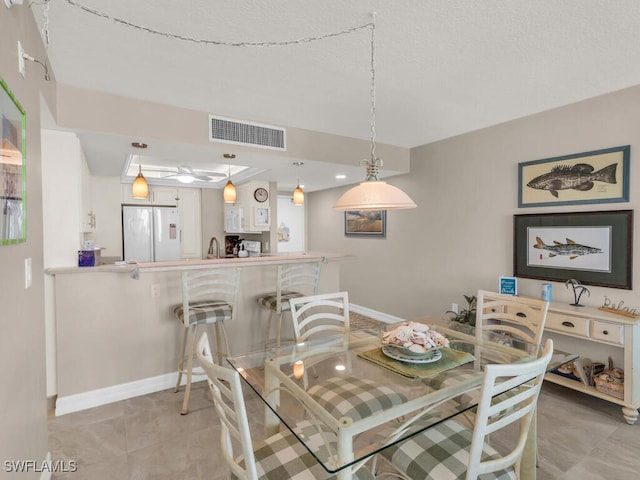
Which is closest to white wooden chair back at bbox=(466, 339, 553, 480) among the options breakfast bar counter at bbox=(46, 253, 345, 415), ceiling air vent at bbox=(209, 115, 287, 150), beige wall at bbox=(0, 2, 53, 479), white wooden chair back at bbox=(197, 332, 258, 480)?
white wooden chair back at bbox=(197, 332, 258, 480)

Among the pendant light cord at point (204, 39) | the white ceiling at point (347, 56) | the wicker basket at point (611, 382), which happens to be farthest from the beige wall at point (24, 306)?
the wicker basket at point (611, 382)

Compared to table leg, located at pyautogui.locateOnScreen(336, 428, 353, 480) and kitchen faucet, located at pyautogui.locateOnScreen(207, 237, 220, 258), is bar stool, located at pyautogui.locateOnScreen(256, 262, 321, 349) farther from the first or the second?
kitchen faucet, located at pyautogui.locateOnScreen(207, 237, 220, 258)

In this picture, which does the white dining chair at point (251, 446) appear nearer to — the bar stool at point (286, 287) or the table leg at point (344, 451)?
the table leg at point (344, 451)

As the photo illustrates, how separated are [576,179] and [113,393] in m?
4.18

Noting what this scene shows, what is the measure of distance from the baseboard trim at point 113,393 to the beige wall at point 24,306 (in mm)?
888

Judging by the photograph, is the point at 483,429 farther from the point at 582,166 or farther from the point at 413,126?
the point at 413,126

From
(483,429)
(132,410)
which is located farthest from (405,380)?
(132,410)

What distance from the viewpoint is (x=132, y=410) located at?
8.34 feet

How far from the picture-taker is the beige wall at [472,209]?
2678mm

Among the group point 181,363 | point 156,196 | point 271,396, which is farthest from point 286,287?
point 156,196

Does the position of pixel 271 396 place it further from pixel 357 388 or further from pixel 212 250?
pixel 212 250

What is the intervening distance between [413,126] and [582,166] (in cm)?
148

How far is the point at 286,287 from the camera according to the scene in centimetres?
325

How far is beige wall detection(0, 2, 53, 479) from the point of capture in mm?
1176
